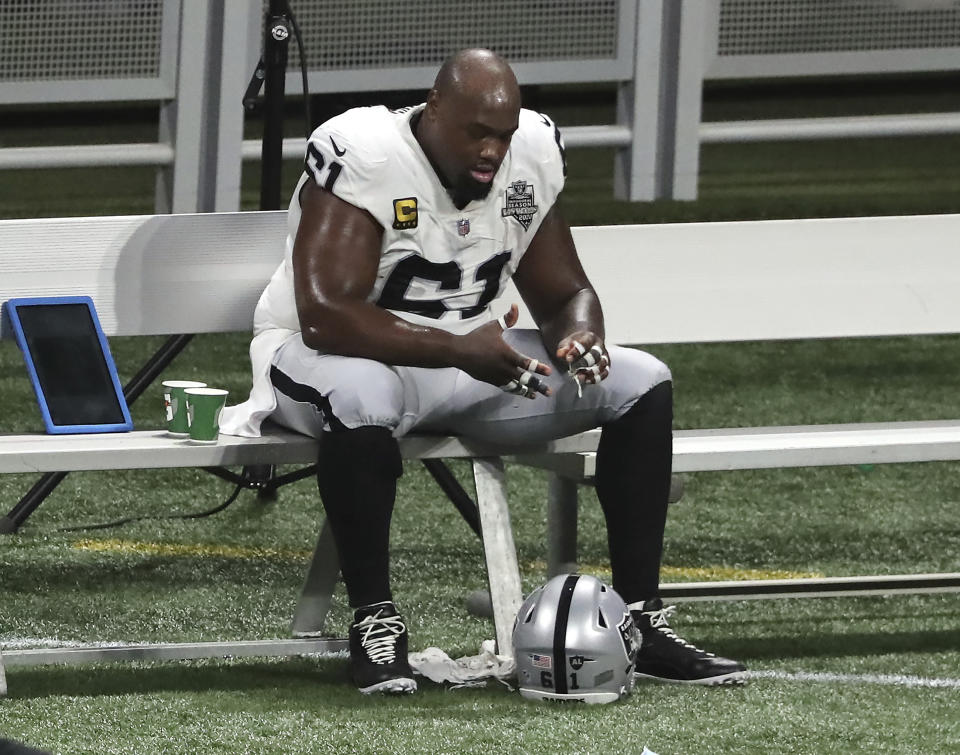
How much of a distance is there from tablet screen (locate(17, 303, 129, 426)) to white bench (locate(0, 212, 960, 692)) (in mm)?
85

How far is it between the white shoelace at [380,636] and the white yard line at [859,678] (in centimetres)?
72

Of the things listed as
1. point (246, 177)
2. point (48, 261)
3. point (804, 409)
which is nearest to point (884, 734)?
point (48, 261)

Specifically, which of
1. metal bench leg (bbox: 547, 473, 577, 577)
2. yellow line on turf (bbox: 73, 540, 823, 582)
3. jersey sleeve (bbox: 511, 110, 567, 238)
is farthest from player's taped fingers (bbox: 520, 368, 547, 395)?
yellow line on turf (bbox: 73, 540, 823, 582)

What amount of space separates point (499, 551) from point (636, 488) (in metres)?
0.29

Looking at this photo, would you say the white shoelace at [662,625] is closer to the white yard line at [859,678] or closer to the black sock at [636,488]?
the black sock at [636,488]

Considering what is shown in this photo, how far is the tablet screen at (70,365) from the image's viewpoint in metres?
4.06

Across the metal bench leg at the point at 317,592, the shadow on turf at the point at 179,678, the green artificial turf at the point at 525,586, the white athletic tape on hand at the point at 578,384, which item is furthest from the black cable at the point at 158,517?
the white athletic tape on hand at the point at 578,384

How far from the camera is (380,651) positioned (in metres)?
3.73

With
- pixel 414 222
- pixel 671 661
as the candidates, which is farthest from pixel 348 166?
pixel 671 661

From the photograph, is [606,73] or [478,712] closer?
[478,712]

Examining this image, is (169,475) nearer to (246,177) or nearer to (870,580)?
(870,580)

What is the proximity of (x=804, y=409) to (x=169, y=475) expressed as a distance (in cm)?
224

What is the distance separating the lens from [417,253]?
3959mm

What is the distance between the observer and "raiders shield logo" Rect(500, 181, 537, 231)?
4.05 m
